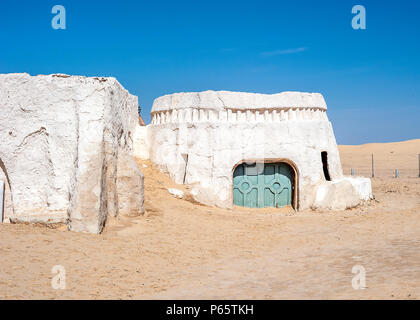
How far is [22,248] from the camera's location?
20.9ft

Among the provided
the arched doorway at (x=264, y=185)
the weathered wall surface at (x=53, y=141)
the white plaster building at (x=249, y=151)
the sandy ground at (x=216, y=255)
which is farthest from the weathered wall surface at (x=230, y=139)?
the weathered wall surface at (x=53, y=141)

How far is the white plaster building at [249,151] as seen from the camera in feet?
38.4

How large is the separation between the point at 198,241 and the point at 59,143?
132 inches

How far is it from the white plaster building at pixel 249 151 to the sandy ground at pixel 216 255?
642mm

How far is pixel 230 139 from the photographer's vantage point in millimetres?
11812

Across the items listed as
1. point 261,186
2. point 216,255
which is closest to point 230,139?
point 261,186

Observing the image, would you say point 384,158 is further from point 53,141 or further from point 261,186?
point 53,141

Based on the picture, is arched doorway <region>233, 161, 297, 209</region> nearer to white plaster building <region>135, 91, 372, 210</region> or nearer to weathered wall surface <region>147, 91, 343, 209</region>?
white plaster building <region>135, 91, 372, 210</region>

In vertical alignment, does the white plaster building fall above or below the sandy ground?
above

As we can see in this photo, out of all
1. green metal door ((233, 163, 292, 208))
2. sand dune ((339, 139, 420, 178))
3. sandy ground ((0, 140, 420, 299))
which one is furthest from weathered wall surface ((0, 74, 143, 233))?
sand dune ((339, 139, 420, 178))

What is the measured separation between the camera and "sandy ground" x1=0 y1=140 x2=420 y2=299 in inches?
207
